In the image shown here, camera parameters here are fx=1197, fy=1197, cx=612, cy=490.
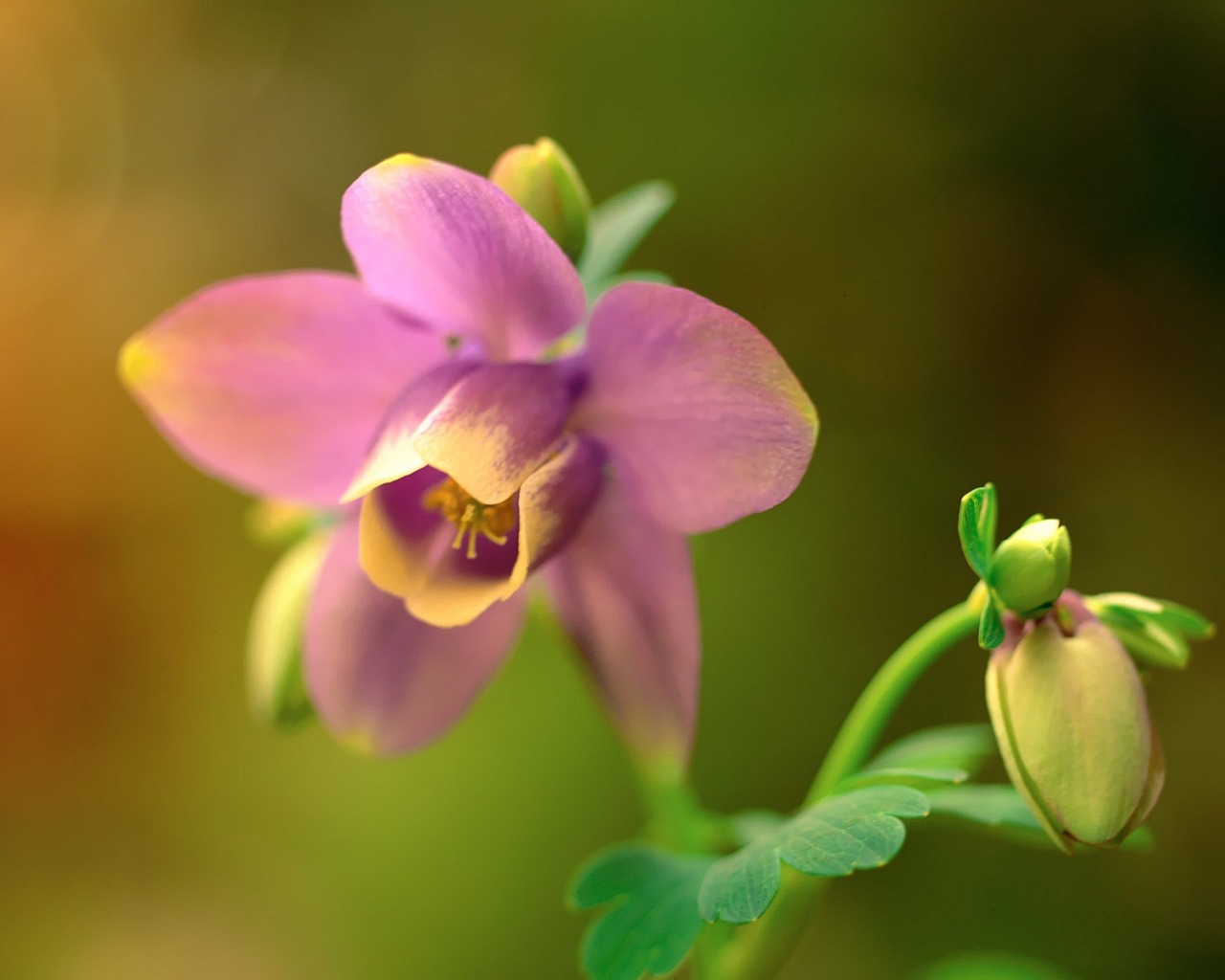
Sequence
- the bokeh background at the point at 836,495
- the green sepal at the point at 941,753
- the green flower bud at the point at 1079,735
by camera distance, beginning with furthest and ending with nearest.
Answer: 1. the bokeh background at the point at 836,495
2. the green sepal at the point at 941,753
3. the green flower bud at the point at 1079,735

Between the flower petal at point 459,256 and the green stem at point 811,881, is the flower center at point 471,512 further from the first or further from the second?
the green stem at point 811,881

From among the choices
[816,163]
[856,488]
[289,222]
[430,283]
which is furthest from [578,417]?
[289,222]

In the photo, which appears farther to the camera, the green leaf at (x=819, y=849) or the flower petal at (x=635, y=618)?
the flower petal at (x=635, y=618)

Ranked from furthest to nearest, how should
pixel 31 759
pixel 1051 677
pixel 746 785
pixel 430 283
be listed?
pixel 31 759, pixel 746 785, pixel 430 283, pixel 1051 677

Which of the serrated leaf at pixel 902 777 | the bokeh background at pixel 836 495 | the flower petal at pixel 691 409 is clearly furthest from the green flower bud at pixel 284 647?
the bokeh background at pixel 836 495

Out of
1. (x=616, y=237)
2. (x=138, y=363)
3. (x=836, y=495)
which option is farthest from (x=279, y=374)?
(x=836, y=495)

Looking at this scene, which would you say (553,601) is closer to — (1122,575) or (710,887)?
(710,887)

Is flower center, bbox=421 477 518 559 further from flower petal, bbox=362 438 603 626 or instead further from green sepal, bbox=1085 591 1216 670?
green sepal, bbox=1085 591 1216 670
